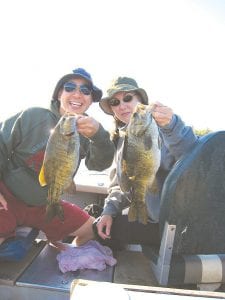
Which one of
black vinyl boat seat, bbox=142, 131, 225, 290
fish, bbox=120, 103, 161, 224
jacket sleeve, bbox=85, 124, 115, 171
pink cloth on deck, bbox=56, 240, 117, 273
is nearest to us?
fish, bbox=120, 103, 161, 224

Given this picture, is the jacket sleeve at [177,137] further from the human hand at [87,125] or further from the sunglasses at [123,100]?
the sunglasses at [123,100]

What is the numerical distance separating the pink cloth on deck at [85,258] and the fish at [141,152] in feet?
3.83

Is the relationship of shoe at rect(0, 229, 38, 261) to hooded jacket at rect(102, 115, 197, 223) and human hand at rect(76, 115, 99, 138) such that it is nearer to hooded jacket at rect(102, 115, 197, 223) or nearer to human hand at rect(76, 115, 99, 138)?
hooded jacket at rect(102, 115, 197, 223)

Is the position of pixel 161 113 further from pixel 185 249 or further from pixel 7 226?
pixel 7 226

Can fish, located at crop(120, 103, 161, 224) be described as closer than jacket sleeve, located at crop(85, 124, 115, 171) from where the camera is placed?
Yes

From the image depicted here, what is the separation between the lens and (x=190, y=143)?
3584mm

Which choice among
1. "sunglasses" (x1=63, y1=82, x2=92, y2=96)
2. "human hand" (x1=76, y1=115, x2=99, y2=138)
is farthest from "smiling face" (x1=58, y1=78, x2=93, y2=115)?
"human hand" (x1=76, y1=115, x2=99, y2=138)

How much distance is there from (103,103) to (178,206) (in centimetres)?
205

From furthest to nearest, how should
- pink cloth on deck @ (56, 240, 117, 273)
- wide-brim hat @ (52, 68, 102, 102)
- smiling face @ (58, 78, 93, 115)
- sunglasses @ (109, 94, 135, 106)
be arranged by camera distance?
sunglasses @ (109, 94, 135, 106), wide-brim hat @ (52, 68, 102, 102), smiling face @ (58, 78, 93, 115), pink cloth on deck @ (56, 240, 117, 273)

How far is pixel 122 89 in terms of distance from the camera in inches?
186

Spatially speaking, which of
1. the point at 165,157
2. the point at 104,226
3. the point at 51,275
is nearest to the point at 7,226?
the point at 51,275

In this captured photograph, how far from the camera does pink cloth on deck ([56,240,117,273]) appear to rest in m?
4.01

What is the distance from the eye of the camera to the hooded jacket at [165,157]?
3506 millimetres

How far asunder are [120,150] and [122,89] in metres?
1.48
